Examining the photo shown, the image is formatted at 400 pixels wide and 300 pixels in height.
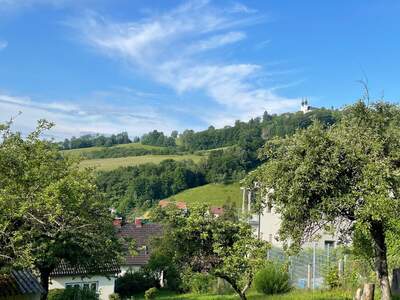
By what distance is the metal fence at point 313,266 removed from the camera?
20.1m

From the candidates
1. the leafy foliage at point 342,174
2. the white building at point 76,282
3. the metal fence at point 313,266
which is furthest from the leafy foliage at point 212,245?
the white building at point 76,282

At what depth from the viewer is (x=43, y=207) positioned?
11312 millimetres

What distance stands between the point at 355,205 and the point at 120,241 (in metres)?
9.68

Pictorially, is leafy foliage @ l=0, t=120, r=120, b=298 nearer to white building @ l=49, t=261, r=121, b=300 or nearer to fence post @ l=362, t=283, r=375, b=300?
fence post @ l=362, t=283, r=375, b=300

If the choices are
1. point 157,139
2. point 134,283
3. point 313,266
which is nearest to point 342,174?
point 313,266

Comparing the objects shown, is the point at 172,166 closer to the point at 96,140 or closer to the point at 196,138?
the point at 196,138

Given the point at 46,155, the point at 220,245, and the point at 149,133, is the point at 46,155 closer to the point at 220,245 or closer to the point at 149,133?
the point at 220,245

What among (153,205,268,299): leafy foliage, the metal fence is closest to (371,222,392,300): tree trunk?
(153,205,268,299): leafy foliage

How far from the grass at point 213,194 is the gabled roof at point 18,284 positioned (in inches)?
2954

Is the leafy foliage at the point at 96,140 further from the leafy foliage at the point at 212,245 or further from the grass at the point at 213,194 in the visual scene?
the leafy foliage at the point at 212,245

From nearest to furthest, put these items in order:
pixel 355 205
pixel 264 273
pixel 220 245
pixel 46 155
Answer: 1. pixel 355 205
2. pixel 46 155
3. pixel 220 245
4. pixel 264 273

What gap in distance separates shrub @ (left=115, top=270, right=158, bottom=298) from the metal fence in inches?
932

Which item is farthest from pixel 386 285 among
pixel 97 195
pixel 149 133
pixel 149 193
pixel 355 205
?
pixel 149 133

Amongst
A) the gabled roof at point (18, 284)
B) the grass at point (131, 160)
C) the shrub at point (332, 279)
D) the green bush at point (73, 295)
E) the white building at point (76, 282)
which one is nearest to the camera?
the gabled roof at point (18, 284)
